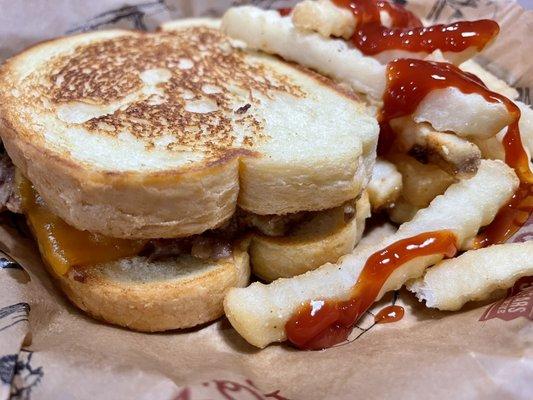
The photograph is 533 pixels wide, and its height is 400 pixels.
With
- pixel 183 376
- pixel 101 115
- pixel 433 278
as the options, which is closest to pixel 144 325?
pixel 183 376

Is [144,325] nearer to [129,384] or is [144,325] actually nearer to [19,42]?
[129,384]

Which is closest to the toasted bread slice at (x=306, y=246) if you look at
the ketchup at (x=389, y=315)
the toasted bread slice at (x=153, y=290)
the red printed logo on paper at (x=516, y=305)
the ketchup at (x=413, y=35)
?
the toasted bread slice at (x=153, y=290)

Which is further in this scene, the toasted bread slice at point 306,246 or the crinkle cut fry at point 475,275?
the toasted bread slice at point 306,246

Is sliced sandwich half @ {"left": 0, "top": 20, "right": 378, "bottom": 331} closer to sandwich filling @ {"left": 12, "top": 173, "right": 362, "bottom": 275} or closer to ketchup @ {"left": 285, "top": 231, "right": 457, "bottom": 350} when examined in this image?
sandwich filling @ {"left": 12, "top": 173, "right": 362, "bottom": 275}

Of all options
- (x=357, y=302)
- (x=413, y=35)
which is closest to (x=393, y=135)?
(x=413, y=35)

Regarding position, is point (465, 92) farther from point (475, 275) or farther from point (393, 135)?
point (475, 275)

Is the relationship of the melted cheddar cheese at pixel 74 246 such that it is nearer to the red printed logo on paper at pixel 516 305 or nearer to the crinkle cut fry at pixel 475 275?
the crinkle cut fry at pixel 475 275
